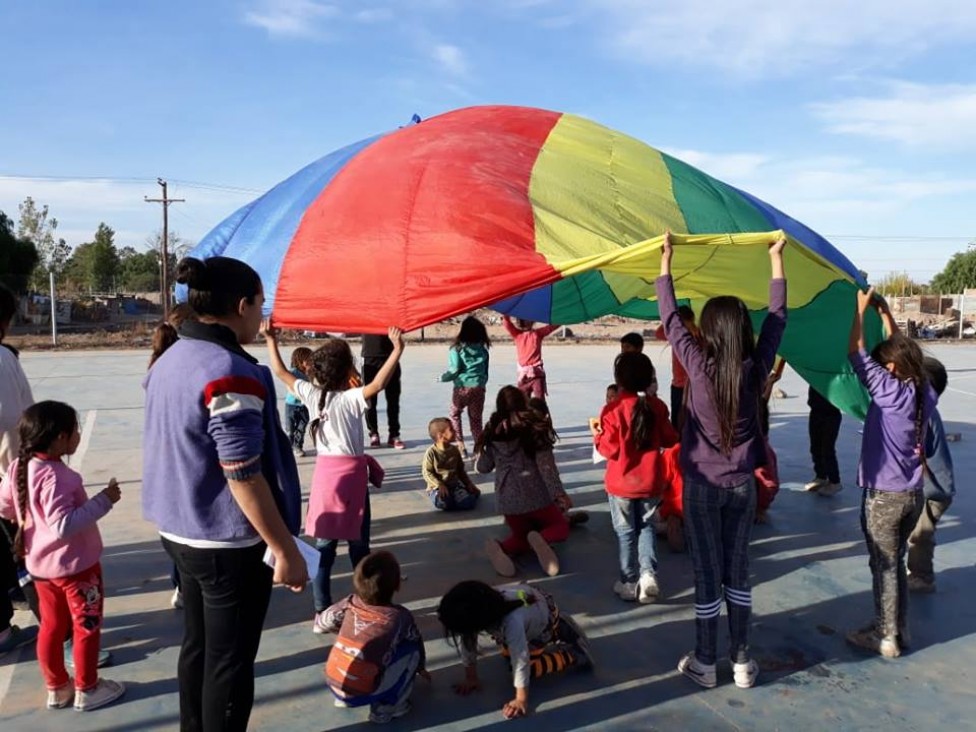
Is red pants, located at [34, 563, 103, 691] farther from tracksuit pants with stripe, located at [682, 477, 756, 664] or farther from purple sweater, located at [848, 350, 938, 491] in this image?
purple sweater, located at [848, 350, 938, 491]

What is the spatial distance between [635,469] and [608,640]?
0.88 m

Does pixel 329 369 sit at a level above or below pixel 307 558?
above

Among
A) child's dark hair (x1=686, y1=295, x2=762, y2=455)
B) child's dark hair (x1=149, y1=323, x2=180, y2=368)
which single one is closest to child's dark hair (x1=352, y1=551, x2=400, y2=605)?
child's dark hair (x1=686, y1=295, x2=762, y2=455)

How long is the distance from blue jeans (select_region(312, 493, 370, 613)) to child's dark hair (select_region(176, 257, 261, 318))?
164cm

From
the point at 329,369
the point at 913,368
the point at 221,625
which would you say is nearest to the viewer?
the point at 221,625

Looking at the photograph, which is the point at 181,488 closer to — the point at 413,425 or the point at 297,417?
the point at 297,417

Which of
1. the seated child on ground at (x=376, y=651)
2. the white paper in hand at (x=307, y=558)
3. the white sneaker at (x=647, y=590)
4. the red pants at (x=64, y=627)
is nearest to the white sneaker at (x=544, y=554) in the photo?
the white sneaker at (x=647, y=590)

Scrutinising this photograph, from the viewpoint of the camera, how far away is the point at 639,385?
398 centimetres

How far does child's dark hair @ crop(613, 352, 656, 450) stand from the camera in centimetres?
394

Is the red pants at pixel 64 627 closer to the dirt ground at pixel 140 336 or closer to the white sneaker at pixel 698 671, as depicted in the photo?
the white sneaker at pixel 698 671

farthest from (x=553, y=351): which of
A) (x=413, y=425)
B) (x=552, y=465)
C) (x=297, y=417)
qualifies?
(x=552, y=465)

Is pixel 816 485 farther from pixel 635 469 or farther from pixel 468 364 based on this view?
pixel 468 364

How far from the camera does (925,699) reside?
9.96 feet

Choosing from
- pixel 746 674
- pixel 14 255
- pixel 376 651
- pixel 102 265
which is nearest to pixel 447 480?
pixel 376 651
